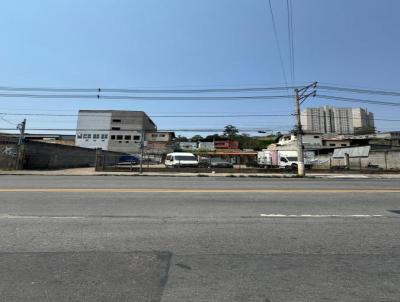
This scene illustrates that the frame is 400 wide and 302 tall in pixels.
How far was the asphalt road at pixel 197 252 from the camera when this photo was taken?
3.94 meters

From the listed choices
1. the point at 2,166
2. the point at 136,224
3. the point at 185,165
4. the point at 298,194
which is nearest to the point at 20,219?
the point at 136,224

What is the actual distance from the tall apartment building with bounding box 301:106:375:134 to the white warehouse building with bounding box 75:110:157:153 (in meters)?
62.6

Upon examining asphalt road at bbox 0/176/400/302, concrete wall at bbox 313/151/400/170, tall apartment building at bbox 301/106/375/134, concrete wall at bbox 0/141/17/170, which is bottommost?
asphalt road at bbox 0/176/400/302

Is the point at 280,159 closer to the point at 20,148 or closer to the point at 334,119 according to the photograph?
the point at 334,119

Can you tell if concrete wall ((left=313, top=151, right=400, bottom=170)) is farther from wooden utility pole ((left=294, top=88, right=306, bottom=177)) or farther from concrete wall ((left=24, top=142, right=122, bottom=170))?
concrete wall ((left=24, top=142, right=122, bottom=170))

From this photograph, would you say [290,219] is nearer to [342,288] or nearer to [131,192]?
[342,288]

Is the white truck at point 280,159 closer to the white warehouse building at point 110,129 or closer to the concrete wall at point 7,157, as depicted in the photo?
the concrete wall at point 7,157

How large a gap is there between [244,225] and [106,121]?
116 meters

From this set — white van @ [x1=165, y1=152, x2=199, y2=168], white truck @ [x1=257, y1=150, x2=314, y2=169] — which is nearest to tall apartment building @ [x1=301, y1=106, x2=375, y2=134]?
white truck @ [x1=257, y1=150, x2=314, y2=169]

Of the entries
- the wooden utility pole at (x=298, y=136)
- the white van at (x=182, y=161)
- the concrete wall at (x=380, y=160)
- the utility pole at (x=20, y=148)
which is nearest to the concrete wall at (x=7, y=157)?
the utility pole at (x=20, y=148)

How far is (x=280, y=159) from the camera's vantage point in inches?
1928

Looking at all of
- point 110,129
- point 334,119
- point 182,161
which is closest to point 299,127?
point 182,161

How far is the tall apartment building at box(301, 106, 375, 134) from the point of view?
58375 millimetres

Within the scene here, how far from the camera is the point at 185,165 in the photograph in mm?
41750
